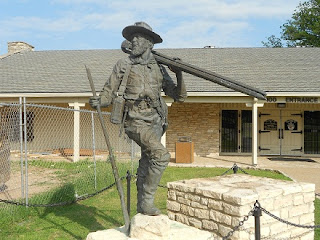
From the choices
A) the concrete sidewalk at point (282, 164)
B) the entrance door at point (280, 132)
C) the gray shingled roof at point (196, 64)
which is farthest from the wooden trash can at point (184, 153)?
the entrance door at point (280, 132)

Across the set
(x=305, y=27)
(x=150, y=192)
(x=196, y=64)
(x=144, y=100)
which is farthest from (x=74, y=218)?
(x=305, y=27)

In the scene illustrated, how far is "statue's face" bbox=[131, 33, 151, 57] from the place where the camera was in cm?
432

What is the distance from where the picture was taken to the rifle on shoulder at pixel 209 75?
413 centimetres

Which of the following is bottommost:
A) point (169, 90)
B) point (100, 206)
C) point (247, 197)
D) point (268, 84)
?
point (100, 206)

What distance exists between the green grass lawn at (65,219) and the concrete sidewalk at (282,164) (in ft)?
12.2

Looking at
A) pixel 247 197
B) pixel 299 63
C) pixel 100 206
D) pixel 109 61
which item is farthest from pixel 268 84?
pixel 247 197

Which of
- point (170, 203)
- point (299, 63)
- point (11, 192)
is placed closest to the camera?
point (170, 203)

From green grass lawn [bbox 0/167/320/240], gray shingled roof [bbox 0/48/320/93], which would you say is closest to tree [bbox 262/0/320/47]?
gray shingled roof [bbox 0/48/320/93]

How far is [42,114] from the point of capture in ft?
57.9

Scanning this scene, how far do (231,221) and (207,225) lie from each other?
57 cm

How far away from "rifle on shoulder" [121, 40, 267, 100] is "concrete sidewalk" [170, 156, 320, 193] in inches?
284

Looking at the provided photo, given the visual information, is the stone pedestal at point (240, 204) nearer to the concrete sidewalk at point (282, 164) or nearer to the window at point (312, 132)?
the concrete sidewalk at point (282, 164)

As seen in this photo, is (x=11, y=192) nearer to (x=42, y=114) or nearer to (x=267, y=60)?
(x=42, y=114)

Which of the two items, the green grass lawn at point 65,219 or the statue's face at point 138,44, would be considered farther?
the green grass lawn at point 65,219
